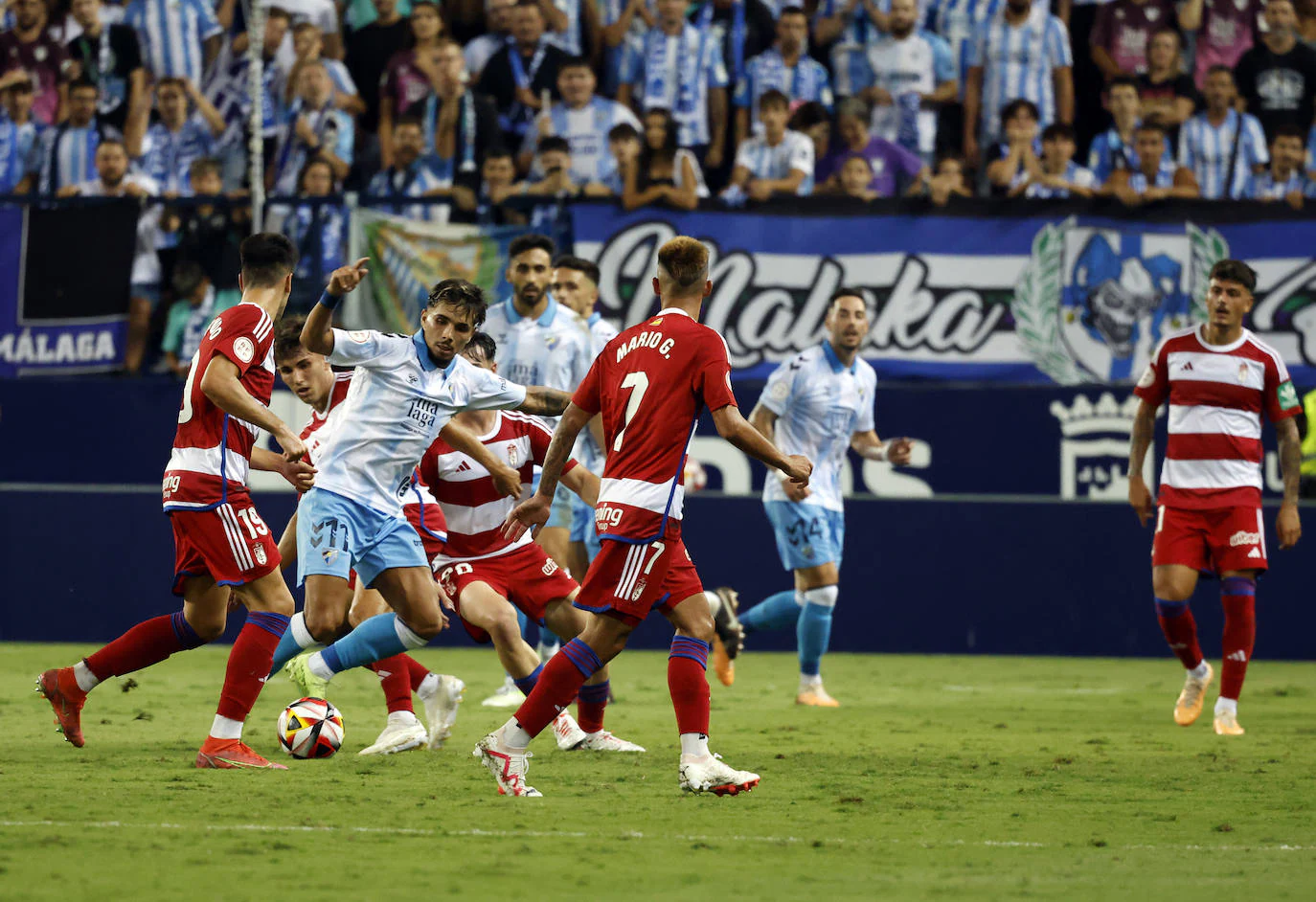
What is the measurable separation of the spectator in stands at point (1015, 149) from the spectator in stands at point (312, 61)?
5792mm

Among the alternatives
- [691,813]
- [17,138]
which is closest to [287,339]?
[691,813]

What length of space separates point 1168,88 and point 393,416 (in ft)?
35.7

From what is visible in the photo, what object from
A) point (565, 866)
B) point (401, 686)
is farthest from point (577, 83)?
point (565, 866)

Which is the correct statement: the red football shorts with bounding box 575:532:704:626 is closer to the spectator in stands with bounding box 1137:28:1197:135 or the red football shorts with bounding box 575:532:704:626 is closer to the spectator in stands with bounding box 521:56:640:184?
the spectator in stands with bounding box 521:56:640:184

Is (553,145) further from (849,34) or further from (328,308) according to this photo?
(328,308)

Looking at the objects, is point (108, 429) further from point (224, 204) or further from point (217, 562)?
point (217, 562)

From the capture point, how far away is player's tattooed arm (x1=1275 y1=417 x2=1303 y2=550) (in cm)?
947

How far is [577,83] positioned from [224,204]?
10.9 ft

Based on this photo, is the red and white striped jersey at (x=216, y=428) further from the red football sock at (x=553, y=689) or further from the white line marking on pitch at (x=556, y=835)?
the white line marking on pitch at (x=556, y=835)

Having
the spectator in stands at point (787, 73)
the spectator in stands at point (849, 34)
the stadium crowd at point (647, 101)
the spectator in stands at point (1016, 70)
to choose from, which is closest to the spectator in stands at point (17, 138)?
the stadium crowd at point (647, 101)

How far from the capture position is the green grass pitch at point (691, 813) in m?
4.95

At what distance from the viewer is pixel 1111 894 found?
491cm

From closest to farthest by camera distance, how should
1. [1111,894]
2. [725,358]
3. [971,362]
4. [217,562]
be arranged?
[1111,894]
[725,358]
[217,562]
[971,362]

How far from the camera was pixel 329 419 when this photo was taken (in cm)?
796
